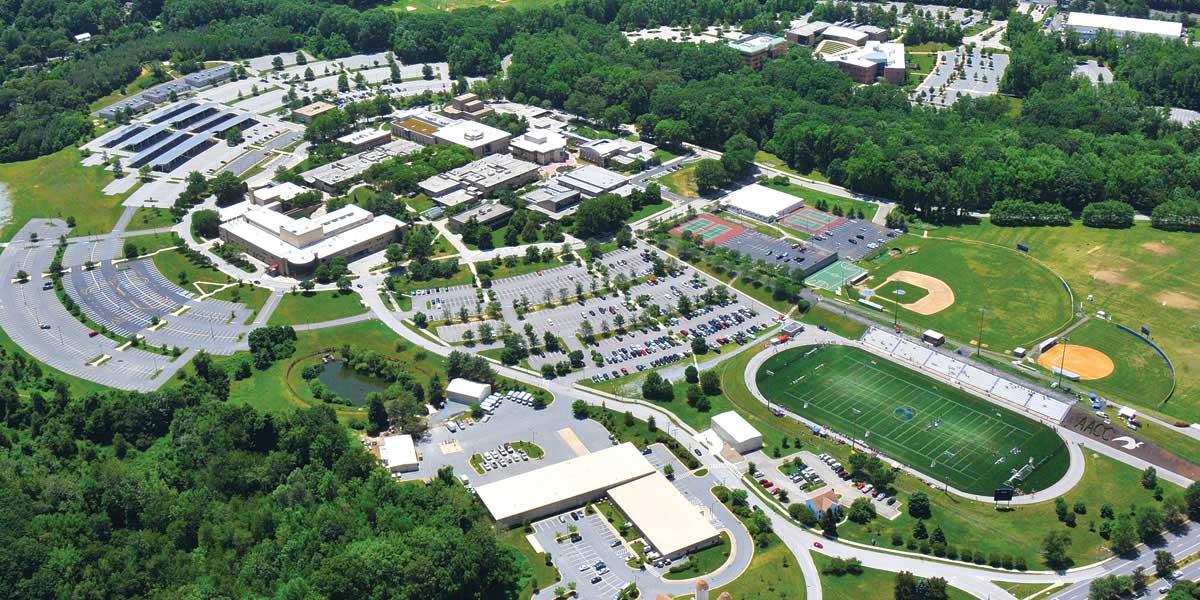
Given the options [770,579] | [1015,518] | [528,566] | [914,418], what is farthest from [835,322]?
[528,566]

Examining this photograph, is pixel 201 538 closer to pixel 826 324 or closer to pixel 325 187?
pixel 826 324

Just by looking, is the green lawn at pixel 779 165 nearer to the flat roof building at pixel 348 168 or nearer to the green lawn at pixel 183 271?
the flat roof building at pixel 348 168

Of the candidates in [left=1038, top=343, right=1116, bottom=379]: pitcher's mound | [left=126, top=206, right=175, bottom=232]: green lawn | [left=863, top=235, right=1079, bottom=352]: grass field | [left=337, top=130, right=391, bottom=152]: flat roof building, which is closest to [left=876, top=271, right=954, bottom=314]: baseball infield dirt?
[left=863, top=235, right=1079, bottom=352]: grass field

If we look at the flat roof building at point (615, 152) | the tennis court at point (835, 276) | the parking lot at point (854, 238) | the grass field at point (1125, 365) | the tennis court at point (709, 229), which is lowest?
the grass field at point (1125, 365)

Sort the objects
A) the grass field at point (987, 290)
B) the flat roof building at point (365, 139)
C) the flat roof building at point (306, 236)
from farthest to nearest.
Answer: the flat roof building at point (365, 139) < the flat roof building at point (306, 236) < the grass field at point (987, 290)

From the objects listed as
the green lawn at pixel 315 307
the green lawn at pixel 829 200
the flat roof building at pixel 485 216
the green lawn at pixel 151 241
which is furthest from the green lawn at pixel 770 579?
the green lawn at pixel 151 241

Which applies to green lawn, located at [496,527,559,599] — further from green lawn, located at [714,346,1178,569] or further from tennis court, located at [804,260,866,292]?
tennis court, located at [804,260,866,292]
